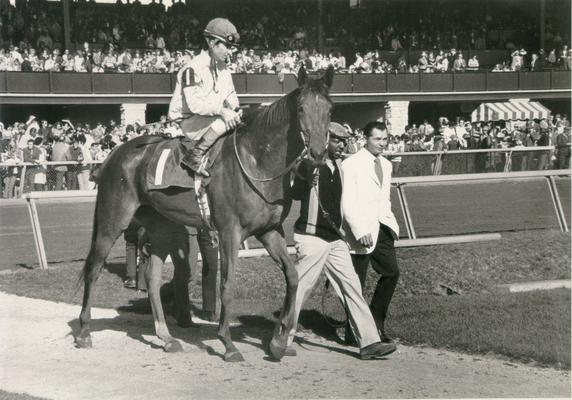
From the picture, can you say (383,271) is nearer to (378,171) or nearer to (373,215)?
(373,215)

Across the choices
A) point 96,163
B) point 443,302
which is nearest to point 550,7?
point 96,163

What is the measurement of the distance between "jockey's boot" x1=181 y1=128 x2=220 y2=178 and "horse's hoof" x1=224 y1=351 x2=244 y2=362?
143cm

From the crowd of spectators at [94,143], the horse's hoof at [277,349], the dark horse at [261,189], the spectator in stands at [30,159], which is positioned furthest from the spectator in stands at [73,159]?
the horse's hoof at [277,349]

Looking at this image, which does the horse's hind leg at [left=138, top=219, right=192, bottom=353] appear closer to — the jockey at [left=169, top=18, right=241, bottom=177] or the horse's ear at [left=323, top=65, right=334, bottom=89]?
the jockey at [left=169, top=18, right=241, bottom=177]

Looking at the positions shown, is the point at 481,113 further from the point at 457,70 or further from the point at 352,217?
the point at 352,217

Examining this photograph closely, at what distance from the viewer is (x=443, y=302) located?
848cm

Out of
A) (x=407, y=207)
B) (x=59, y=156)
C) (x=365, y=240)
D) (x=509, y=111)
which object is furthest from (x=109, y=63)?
(x=365, y=240)

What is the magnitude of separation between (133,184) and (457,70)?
1314 inches

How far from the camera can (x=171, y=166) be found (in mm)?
7484

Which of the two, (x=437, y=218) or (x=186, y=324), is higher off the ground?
(x=186, y=324)

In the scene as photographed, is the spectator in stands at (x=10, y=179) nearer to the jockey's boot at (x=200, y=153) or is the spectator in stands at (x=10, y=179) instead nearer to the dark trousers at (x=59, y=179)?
the dark trousers at (x=59, y=179)

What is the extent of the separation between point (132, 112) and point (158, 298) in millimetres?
27280

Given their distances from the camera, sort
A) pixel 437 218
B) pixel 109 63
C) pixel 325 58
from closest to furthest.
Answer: pixel 437 218
pixel 109 63
pixel 325 58

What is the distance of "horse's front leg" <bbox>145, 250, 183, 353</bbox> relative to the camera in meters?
7.35
